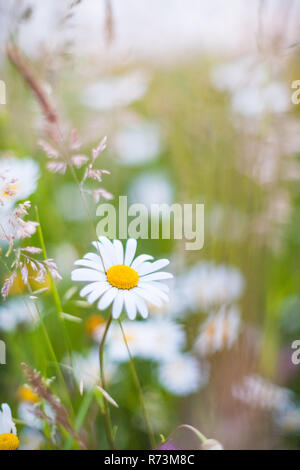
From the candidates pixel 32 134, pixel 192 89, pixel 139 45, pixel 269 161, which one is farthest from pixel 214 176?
pixel 139 45

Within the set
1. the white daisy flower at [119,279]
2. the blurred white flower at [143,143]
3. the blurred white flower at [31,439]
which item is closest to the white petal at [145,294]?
the white daisy flower at [119,279]

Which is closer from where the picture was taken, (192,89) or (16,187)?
(16,187)

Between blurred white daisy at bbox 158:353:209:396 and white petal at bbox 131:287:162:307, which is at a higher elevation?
white petal at bbox 131:287:162:307

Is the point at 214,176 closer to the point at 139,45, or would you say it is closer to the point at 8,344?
the point at 8,344

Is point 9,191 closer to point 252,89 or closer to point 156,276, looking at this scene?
point 156,276

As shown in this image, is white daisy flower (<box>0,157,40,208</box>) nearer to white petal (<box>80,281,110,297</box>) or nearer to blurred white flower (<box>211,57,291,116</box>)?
white petal (<box>80,281,110,297</box>)

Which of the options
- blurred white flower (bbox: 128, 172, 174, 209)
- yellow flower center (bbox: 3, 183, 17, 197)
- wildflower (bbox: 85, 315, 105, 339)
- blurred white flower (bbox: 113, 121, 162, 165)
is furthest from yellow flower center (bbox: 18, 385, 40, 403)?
blurred white flower (bbox: 113, 121, 162, 165)

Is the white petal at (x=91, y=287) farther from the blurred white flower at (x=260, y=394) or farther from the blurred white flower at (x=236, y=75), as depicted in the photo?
the blurred white flower at (x=236, y=75)
